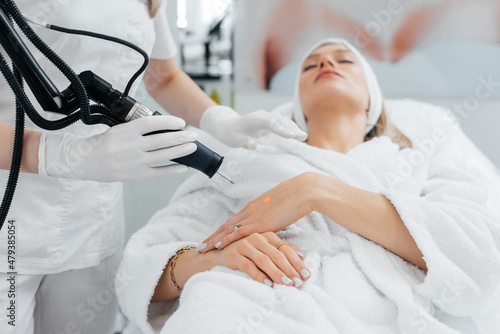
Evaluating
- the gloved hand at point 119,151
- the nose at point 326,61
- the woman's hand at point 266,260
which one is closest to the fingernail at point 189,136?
the gloved hand at point 119,151

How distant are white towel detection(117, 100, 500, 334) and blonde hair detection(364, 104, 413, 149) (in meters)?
0.12

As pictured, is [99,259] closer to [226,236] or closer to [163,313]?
[163,313]

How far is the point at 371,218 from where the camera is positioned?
95 cm

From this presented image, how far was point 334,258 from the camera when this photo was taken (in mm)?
955

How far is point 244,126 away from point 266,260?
401mm

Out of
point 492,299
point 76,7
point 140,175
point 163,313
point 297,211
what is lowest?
point 163,313

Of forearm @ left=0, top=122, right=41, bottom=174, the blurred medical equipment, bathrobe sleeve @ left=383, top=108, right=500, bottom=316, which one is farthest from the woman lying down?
forearm @ left=0, top=122, right=41, bottom=174

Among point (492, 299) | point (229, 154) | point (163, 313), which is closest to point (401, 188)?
point (492, 299)

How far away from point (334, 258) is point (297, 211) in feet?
A: 0.42

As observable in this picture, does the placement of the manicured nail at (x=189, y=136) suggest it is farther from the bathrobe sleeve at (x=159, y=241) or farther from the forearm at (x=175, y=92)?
the forearm at (x=175, y=92)

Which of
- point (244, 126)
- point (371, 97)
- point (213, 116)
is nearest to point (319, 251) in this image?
point (244, 126)

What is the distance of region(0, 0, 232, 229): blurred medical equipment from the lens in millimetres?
677

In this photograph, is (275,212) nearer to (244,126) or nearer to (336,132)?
(244,126)

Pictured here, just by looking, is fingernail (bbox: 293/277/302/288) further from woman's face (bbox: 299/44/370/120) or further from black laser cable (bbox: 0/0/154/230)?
woman's face (bbox: 299/44/370/120)
